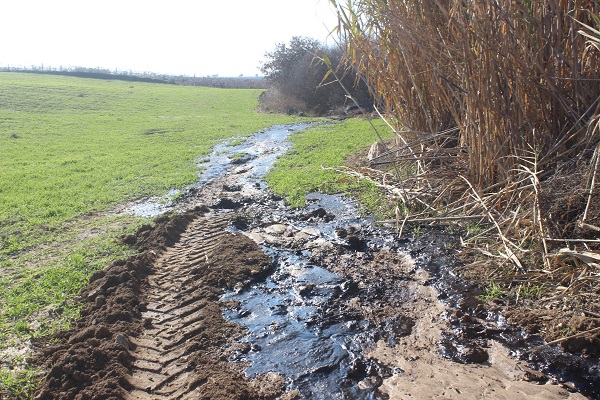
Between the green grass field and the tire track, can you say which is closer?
the tire track

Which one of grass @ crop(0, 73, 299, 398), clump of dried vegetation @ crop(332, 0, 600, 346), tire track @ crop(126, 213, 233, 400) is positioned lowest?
grass @ crop(0, 73, 299, 398)

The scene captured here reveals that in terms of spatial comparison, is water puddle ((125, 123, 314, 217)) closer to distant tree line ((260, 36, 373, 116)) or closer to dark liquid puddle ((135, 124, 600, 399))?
dark liquid puddle ((135, 124, 600, 399))

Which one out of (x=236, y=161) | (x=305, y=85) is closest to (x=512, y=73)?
(x=236, y=161)

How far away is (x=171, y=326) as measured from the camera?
4.59 metres

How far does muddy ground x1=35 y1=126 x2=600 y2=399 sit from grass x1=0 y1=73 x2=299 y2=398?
1.51ft

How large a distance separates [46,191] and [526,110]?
9066 millimetres

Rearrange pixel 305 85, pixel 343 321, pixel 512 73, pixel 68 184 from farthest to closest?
pixel 305 85 < pixel 68 184 < pixel 512 73 < pixel 343 321

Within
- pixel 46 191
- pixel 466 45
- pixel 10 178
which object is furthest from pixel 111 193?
pixel 466 45

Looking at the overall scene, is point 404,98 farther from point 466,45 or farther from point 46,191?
point 46,191

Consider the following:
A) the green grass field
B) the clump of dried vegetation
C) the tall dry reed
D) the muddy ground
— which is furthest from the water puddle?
the tall dry reed

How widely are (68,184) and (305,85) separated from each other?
22.7 m

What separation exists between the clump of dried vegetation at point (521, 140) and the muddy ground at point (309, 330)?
0.51 metres

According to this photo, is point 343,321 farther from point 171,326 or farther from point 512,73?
point 512,73

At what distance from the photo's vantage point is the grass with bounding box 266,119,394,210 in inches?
363
